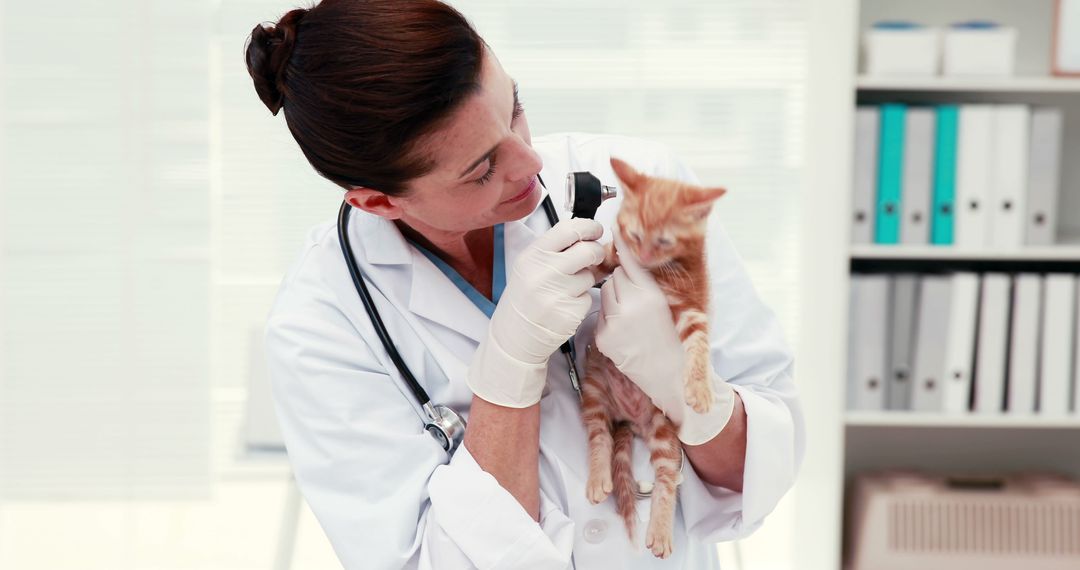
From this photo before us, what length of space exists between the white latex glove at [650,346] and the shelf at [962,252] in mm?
1390

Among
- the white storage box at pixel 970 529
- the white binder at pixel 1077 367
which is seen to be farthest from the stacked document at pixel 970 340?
the white storage box at pixel 970 529

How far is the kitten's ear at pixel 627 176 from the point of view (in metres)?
0.99

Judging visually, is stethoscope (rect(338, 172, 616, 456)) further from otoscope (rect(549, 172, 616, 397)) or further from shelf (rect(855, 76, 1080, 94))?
shelf (rect(855, 76, 1080, 94))

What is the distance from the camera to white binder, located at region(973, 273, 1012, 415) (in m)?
2.25

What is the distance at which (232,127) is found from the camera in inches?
107

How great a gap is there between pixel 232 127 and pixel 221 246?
0.36 meters

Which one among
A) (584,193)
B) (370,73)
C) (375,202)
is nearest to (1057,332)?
(584,193)

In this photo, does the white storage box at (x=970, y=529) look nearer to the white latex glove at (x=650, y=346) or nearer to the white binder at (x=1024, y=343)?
the white binder at (x=1024, y=343)

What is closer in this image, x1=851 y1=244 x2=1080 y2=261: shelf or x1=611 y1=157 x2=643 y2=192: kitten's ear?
x1=611 y1=157 x2=643 y2=192: kitten's ear

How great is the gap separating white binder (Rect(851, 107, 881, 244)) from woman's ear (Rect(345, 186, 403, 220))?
151 centimetres

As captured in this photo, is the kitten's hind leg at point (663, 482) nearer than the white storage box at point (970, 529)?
Yes

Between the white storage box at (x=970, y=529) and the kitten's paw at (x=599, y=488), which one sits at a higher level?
the kitten's paw at (x=599, y=488)

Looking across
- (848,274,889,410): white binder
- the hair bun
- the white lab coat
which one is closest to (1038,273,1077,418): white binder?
(848,274,889,410): white binder

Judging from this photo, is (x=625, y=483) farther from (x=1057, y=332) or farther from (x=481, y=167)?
(x=1057, y=332)
